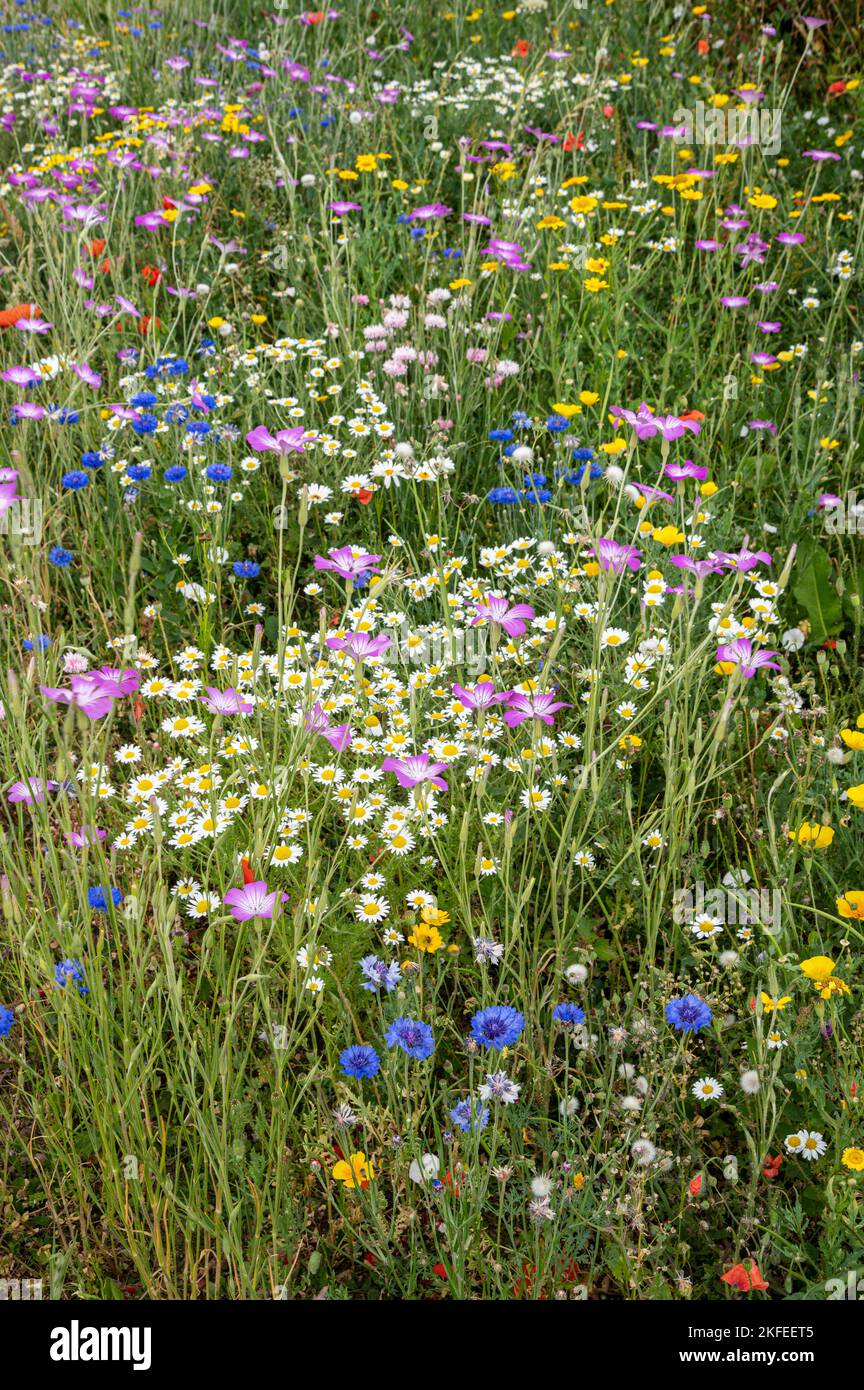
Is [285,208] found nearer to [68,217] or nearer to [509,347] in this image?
[68,217]

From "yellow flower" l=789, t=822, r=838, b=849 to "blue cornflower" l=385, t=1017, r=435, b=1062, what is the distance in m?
0.58

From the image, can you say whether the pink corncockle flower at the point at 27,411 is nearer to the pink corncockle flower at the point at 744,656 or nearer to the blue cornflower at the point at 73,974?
the blue cornflower at the point at 73,974

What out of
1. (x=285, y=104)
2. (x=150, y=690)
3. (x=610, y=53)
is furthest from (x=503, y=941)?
(x=610, y=53)

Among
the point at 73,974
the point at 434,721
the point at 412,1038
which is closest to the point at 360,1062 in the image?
the point at 412,1038

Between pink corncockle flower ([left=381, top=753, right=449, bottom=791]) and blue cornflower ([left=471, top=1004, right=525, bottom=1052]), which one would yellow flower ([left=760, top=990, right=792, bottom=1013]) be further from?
pink corncockle flower ([left=381, top=753, right=449, bottom=791])

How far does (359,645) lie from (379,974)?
0.49 meters

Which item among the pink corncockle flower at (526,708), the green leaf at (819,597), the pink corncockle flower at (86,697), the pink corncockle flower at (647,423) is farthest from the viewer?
Result: the green leaf at (819,597)

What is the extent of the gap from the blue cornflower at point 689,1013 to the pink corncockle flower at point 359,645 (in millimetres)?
624

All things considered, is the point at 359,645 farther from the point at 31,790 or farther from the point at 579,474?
the point at 579,474

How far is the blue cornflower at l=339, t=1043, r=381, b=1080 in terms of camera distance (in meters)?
1.48

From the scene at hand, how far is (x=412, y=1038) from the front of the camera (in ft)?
4.69

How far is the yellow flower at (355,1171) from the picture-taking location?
138cm

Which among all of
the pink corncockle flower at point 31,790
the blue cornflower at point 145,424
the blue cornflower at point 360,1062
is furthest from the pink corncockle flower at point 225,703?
the blue cornflower at point 145,424

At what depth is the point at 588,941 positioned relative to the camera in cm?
177
